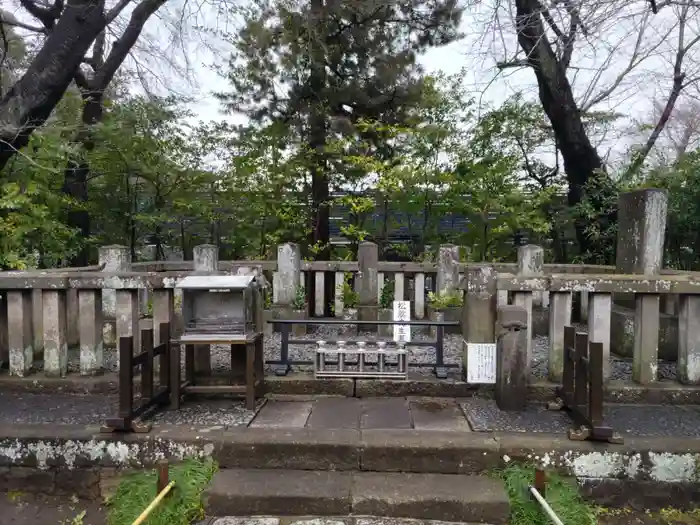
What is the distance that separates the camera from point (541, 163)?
11.6 metres

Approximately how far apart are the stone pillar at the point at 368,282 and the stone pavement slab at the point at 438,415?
9.75ft

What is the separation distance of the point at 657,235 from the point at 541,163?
6.24 meters

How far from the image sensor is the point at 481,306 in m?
4.40

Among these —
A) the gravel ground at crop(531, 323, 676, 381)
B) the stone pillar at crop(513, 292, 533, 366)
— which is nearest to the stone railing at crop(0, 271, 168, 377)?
the stone pillar at crop(513, 292, 533, 366)

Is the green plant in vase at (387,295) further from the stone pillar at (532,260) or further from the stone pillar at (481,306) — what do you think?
the stone pillar at (481,306)

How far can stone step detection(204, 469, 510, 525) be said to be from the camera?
10.4ft

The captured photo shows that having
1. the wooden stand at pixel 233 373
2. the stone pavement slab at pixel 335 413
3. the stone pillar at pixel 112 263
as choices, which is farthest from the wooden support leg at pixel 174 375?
the stone pillar at pixel 112 263

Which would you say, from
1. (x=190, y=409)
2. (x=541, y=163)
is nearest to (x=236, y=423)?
(x=190, y=409)

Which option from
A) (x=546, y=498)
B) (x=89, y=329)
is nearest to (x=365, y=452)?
(x=546, y=498)

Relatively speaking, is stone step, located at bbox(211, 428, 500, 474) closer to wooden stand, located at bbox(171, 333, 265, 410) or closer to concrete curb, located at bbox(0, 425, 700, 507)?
concrete curb, located at bbox(0, 425, 700, 507)

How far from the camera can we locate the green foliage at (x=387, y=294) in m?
7.75

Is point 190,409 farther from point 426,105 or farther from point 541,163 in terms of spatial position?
point 541,163

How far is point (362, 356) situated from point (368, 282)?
9.60ft

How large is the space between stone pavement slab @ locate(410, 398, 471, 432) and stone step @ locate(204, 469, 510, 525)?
502mm
